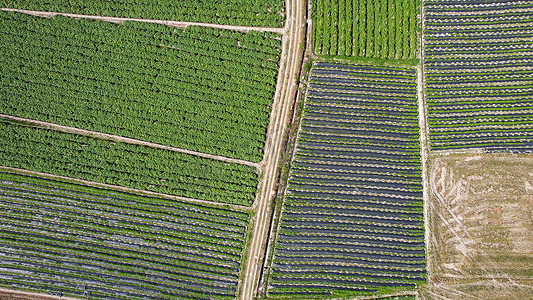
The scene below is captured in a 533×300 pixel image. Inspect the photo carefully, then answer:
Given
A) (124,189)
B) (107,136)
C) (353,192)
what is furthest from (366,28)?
(124,189)

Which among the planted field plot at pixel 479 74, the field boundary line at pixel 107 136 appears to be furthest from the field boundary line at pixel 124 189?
the planted field plot at pixel 479 74

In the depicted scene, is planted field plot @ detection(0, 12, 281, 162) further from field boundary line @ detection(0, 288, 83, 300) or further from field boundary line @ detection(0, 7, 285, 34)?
field boundary line @ detection(0, 288, 83, 300)

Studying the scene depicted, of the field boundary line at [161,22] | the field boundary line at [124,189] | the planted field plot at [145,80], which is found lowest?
the field boundary line at [124,189]

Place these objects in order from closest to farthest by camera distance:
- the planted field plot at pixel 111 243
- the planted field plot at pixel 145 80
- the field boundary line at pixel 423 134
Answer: the planted field plot at pixel 111 243, the field boundary line at pixel 423 134, the planted field plot at pixel 145 80

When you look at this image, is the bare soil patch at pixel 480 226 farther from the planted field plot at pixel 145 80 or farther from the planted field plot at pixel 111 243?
the planted field plot at pixel 111 243

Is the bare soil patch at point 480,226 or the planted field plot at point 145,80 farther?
the planted field plot at point 145,80

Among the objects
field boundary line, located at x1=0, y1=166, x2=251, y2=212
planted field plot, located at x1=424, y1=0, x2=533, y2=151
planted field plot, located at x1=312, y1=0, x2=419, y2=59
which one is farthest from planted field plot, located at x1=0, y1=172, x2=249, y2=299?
planted field plot, located at x1=424, y1=0, x2=533, y2=151

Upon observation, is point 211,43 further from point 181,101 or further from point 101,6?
point 101,6
